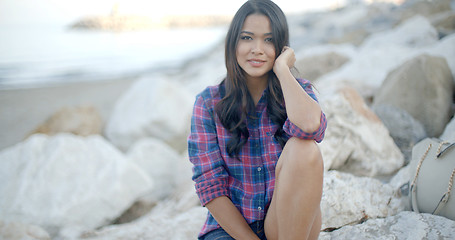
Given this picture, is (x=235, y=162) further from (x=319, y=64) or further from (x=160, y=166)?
(x=319, y=64)

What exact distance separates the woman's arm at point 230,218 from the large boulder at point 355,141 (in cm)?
122

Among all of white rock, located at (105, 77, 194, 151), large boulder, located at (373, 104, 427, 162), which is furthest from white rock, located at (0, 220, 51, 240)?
large boulder, located at (373, 104, 427, 162)

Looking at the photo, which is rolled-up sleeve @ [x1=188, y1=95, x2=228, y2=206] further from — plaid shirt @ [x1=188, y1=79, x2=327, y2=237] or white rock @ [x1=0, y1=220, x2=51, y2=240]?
→ white rock @ [x1=0, y1=220, x2=51, y2=240]

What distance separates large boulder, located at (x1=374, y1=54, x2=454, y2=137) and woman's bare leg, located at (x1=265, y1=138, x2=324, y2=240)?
7.31 feet

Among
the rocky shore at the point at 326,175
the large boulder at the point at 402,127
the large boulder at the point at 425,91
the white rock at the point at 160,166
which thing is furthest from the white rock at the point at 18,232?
the large boulder at the point at 425,91

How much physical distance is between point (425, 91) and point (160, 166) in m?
2.87

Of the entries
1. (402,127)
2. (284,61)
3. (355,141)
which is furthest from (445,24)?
(284,61)

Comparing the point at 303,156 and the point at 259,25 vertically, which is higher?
the point at 259,25

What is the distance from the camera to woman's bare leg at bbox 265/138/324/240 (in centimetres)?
146

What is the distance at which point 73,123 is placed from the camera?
509 cm

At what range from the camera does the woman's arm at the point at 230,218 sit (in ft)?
5.59

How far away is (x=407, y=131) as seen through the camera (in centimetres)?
321

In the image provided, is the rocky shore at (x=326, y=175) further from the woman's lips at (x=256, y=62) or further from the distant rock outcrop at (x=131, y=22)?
the distant rock outcrop at (x=131, y=22)

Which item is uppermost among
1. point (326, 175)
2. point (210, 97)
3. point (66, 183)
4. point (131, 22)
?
point (131, 22)
